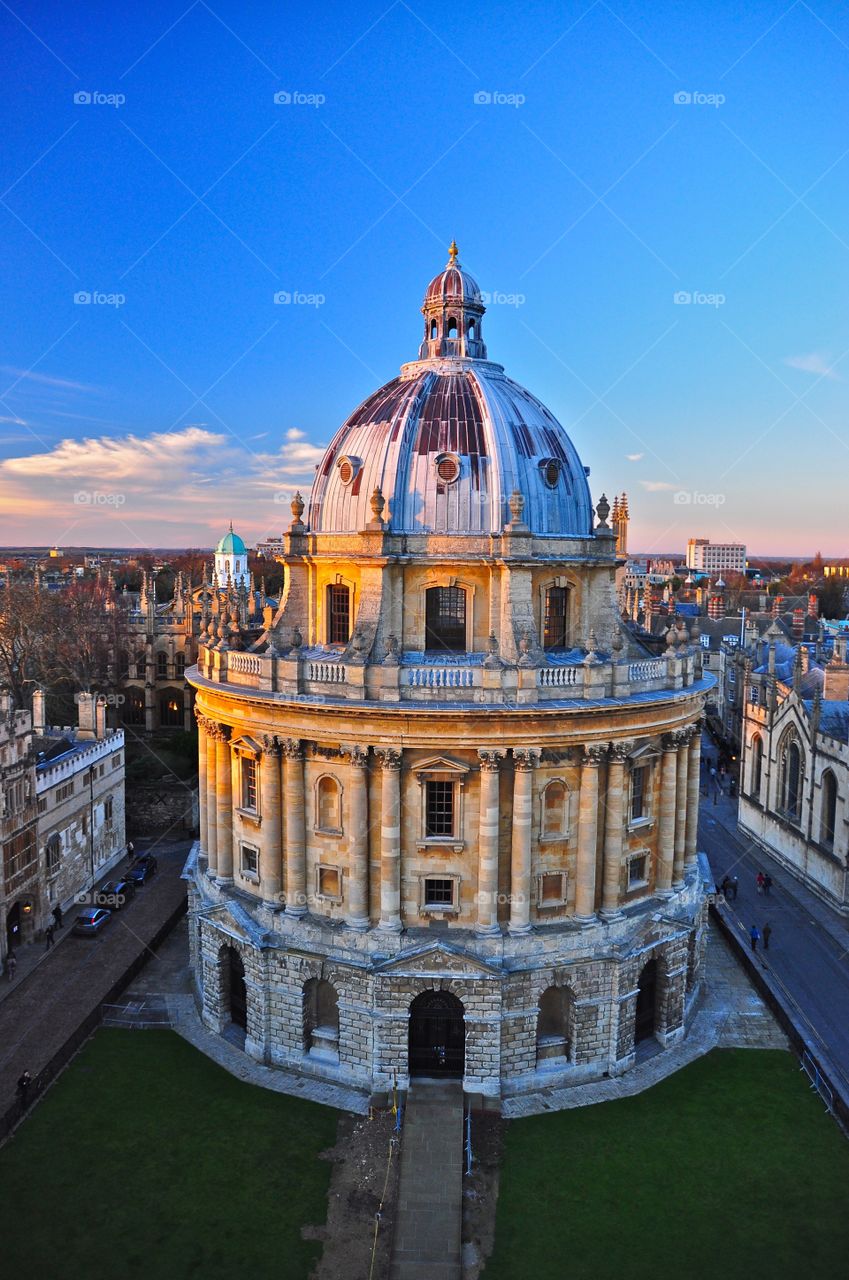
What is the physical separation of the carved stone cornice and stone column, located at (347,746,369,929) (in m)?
5.17

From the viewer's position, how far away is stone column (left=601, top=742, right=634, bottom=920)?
32.8m

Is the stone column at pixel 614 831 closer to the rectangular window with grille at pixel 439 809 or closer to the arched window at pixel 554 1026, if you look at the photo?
the arched window at pixel 554 1026

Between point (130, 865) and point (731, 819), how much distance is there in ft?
137

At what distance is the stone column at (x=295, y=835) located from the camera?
3275 cm

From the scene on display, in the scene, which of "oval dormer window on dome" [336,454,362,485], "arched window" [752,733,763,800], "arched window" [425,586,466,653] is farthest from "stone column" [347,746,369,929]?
"arched window" [752,733,763,800]

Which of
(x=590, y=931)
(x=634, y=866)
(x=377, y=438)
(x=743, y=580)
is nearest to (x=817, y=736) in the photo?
(x=634, y=866)

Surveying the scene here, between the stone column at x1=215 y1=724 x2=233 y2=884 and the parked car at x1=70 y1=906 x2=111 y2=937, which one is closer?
the stone column at x1=215 y1=724 x2=233 y2=884

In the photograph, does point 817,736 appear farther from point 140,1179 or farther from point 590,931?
point 140,1179

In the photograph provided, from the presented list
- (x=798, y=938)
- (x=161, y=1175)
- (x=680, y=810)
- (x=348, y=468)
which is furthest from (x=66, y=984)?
(x=798, y=938)

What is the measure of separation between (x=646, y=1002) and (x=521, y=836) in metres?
9.94

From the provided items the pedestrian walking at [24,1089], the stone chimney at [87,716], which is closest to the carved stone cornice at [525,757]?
the pedestrian walking at [24,1089]

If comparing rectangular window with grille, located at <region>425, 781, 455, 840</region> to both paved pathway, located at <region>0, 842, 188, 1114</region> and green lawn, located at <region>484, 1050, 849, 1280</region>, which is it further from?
paved pathway, located at <region>0, 842, 188, 1114</region>

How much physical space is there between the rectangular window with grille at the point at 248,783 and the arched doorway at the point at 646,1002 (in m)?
16.6

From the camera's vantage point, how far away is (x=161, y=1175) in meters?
27.8
